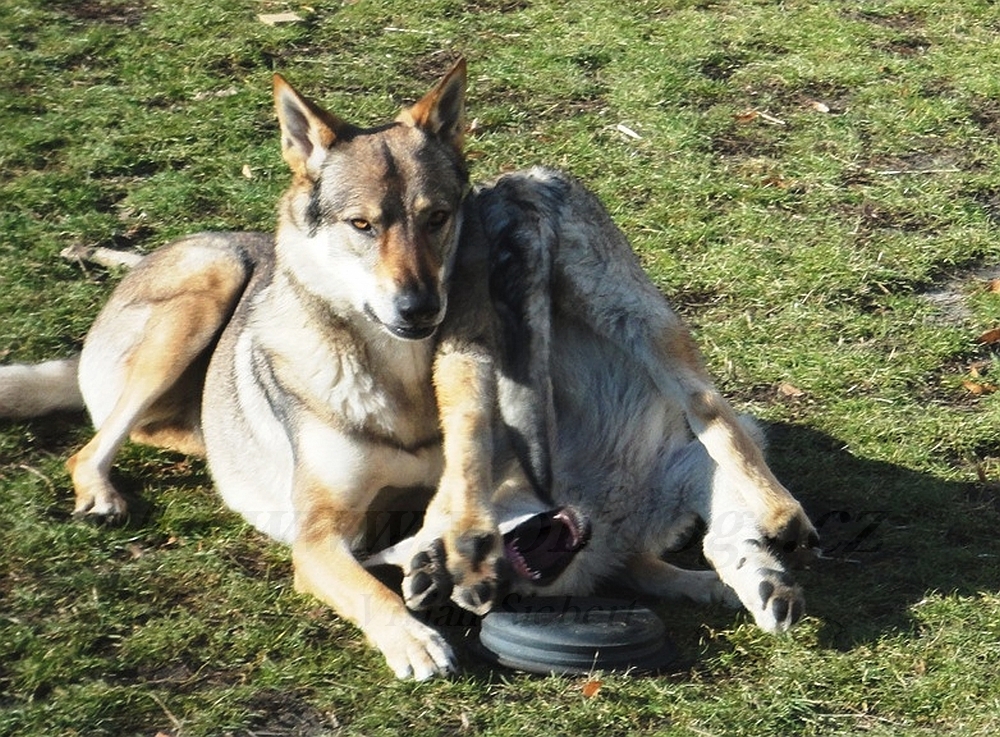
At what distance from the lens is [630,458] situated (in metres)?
5.69

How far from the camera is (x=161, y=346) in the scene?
651cm

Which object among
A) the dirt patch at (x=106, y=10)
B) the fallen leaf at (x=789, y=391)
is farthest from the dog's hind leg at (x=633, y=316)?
the dirt patch at (x=106, y=10)

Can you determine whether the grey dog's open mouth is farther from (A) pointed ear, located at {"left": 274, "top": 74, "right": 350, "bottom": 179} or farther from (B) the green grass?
(A) pointed ear, located at {"left": 274, "top": 74, "right": 350, "bottom": 179}

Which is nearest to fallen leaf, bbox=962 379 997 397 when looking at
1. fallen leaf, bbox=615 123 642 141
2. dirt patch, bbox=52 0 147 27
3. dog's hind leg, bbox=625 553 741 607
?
dog's hind leg, bbox=625 553 741 607

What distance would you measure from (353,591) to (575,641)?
2.72ft

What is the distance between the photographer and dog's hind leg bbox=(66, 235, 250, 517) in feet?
21.1

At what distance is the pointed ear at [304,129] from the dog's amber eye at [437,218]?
1.73 ft

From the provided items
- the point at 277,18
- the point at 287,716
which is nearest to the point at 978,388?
the point at 287,716

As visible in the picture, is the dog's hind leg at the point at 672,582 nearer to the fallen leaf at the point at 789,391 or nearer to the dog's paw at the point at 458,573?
the dog's paw at the point at 458,573

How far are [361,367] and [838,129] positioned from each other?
484 cm

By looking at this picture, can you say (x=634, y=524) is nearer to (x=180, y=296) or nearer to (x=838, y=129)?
(x=180, y=296)

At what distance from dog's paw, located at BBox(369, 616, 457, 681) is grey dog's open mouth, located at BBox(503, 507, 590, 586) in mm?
424

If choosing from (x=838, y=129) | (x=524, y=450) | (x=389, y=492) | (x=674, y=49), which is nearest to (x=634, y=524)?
(x=524, y=450)

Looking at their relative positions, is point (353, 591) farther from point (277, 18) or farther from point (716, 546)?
point (277, 18)
